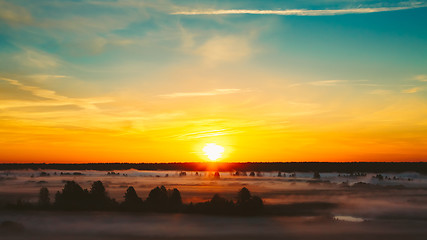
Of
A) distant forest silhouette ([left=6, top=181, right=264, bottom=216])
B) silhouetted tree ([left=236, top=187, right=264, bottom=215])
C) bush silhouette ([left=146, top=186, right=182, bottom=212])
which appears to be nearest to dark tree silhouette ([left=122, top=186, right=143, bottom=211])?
distant forest silhouette ([left=6, top=181, right=264, bottom=216])

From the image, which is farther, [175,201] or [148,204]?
[175,201]

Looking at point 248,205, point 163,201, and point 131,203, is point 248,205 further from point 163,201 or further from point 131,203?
point 131,203

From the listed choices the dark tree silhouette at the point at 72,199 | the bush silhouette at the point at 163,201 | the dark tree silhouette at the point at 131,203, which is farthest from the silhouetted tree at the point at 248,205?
the dark tree silhouette at the point at 72,199

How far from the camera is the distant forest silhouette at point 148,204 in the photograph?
40531 mm

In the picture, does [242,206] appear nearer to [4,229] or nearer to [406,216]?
[406,216]

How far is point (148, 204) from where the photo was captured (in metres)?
42.7

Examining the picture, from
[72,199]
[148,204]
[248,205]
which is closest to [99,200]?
[72,199]

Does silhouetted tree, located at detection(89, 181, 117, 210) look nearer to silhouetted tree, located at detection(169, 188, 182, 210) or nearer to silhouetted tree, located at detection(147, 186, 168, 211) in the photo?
silhouetted tree, located at detection(147, 186, 168, 211)

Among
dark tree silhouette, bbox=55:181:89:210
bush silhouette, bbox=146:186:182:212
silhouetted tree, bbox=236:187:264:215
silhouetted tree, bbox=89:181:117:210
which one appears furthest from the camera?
dark tree silhouette, bbox=55:181:89:210

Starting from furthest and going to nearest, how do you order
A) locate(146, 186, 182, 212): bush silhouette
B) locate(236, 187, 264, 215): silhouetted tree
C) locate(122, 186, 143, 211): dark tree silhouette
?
1. locate(146, 186, 182, 212): bush silhouette
2. locate(122, 186, 143, 211): dark tree silhouette
3. locate(236, 187, 264, 215): silhouetted tree

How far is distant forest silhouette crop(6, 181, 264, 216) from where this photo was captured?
1596 inches

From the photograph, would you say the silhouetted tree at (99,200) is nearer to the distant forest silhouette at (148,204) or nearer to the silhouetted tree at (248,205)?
the distant forest silhouette at (148,204)

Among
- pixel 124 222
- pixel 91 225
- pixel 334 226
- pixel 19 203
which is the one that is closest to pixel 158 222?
pixel 124 222

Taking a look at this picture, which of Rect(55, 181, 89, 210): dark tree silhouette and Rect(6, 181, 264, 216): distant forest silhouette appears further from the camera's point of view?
Rect(55, 181, 89, 210): dark tree silhouette
